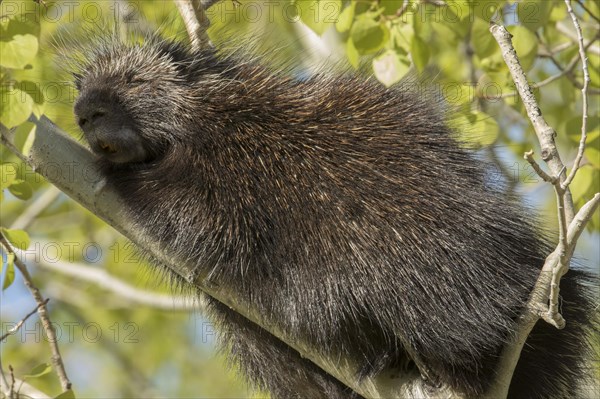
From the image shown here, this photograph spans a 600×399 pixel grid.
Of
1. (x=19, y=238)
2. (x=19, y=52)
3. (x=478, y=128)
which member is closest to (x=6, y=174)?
(x=19, y=238)

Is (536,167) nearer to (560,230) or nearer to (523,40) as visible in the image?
(560,230)

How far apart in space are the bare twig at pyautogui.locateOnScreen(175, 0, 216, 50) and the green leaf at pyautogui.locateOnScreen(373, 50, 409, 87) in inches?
33.5

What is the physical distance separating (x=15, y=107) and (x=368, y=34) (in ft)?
4.11

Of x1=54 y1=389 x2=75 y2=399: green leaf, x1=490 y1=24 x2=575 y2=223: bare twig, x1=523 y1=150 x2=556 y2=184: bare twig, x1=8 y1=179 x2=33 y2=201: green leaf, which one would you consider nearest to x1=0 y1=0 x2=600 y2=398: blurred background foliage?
x1=8 y1=179 x2=33 y2=201: green leaf

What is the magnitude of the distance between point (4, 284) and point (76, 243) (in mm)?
3547

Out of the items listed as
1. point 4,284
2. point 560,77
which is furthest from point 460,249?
point 560,77

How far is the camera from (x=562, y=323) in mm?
2523

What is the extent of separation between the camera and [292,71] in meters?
3.51

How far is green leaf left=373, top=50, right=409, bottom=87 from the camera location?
9.39ft

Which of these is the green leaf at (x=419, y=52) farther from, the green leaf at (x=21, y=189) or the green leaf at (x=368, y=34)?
the green leaf at (x=21, y=189)

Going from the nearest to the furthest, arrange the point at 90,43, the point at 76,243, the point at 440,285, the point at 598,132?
1. the point at 440,285
2. the point at 598,132
3. the point at 90,43
4. the point at 76,243

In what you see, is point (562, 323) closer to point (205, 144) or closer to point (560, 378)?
point (560, 378)

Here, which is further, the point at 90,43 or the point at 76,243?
the point at 76,243

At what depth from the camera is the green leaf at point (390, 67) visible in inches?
113
